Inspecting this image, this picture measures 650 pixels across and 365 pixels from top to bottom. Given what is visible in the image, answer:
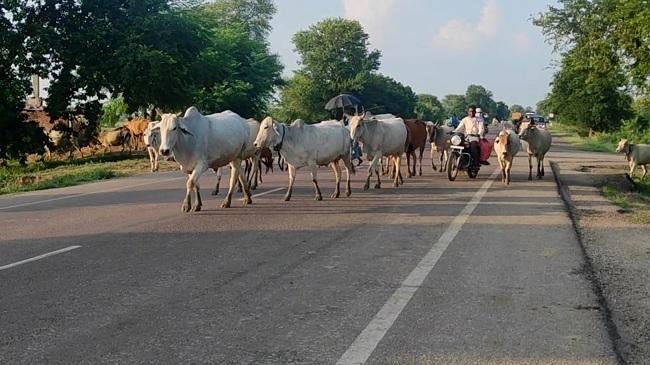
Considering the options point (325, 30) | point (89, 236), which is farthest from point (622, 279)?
point (325, 30)

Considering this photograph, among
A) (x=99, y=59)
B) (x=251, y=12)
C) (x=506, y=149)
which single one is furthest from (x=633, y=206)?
(x=251, y=12)

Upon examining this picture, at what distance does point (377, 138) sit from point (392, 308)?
10.8 meters

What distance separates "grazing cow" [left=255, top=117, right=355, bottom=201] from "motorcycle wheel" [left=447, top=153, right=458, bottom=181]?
4418 mm

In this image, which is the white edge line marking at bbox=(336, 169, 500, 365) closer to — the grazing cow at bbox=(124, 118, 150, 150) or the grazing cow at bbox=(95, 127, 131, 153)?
the grazing cow at bbox=(124, 118, 150, 150)

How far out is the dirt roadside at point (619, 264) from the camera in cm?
514

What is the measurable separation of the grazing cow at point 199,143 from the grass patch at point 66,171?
354 inches

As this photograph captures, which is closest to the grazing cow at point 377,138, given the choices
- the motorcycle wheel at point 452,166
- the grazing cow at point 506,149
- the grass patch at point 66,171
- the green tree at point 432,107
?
the motorcycle wheel at point 452,166

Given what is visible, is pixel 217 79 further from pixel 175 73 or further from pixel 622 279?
pixel 622 279

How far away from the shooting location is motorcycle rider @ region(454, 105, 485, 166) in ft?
58.7

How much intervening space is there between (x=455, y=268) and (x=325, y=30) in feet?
270

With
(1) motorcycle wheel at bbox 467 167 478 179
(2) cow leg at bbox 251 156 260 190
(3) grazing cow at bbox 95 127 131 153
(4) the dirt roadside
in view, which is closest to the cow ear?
(2) cow leg at bbox 251 156 260 190

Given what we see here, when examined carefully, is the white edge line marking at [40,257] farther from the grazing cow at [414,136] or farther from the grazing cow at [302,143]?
the grazing cow at [414,136]

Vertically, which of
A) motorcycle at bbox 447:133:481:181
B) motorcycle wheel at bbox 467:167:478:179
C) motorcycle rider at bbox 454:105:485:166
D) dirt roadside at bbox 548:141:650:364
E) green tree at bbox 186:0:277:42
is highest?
green tree at bbox 186:0:277:42

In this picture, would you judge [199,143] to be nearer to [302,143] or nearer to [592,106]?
[302,143]
